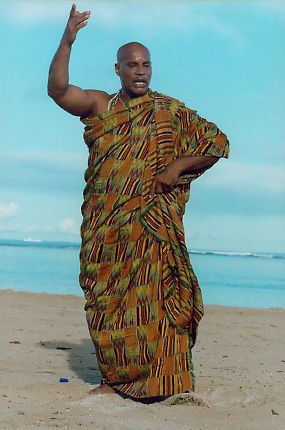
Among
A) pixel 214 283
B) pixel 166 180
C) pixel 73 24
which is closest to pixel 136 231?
pixel 166 180

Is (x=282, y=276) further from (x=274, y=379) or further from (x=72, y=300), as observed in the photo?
(x=274, y=379)

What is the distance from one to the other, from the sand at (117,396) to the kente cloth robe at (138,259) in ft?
0.75

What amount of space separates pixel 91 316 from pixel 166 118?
140 centimetres

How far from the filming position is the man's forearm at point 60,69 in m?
5.53

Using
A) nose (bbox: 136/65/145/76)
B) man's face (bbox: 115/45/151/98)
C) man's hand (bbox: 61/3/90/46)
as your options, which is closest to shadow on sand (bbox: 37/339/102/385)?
man's face (bbox: 115/45/151/98)

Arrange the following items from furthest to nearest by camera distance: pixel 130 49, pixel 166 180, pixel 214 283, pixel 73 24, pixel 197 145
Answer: pixel 214 283, pixel 197 145, pixel 130 49, pixel 166 180, pixel 73 24

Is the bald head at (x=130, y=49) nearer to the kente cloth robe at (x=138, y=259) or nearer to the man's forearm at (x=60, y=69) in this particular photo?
the kente cloth robe at (x=138, y=259)

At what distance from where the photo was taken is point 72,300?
1288cm

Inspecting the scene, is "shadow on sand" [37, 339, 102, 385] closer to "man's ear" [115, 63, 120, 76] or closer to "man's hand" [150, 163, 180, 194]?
"man's hand" [150, 163, 180, 194]

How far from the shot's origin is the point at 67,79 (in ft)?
18.3

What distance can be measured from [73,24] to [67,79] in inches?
13.5

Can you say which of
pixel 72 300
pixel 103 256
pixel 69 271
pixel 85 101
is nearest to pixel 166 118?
pixel 85 101

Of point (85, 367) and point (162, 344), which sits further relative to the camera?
point (85, 367)

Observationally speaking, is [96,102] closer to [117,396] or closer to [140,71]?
[140,71]
